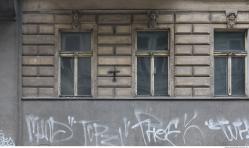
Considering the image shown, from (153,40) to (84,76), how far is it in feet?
6.22

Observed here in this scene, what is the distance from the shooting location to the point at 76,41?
13969 mm

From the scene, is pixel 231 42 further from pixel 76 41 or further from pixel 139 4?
pixel 76 41

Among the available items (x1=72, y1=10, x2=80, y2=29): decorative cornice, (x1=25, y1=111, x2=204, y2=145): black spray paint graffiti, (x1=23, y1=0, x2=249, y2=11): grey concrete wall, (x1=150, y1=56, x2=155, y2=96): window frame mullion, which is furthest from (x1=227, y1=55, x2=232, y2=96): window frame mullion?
(x1=72, y1=10, x2=80, y2=29): decorative cornice

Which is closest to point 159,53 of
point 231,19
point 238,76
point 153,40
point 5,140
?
point 153,40

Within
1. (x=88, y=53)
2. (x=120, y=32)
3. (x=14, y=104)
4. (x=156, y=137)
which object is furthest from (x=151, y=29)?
(x=14, y=104)

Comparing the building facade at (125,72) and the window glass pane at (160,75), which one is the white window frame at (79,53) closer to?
the building facade at (125,72)

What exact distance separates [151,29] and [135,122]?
2274 mm

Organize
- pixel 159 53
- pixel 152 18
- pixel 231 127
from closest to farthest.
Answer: pixel 231 127 → pixel 152 18 → pixel 159 53

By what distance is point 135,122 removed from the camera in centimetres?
1364

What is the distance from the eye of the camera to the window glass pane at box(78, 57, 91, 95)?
13914 millimetres

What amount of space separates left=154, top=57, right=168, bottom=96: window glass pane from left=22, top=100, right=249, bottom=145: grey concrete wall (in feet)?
1.28

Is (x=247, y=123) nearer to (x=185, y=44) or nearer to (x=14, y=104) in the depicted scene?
(x=185, y=44)

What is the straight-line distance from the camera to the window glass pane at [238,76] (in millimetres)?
13875

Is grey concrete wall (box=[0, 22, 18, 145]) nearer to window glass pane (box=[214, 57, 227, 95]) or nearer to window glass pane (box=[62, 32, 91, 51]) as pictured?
window glass pane (box=[62, 32, 91, 51])
